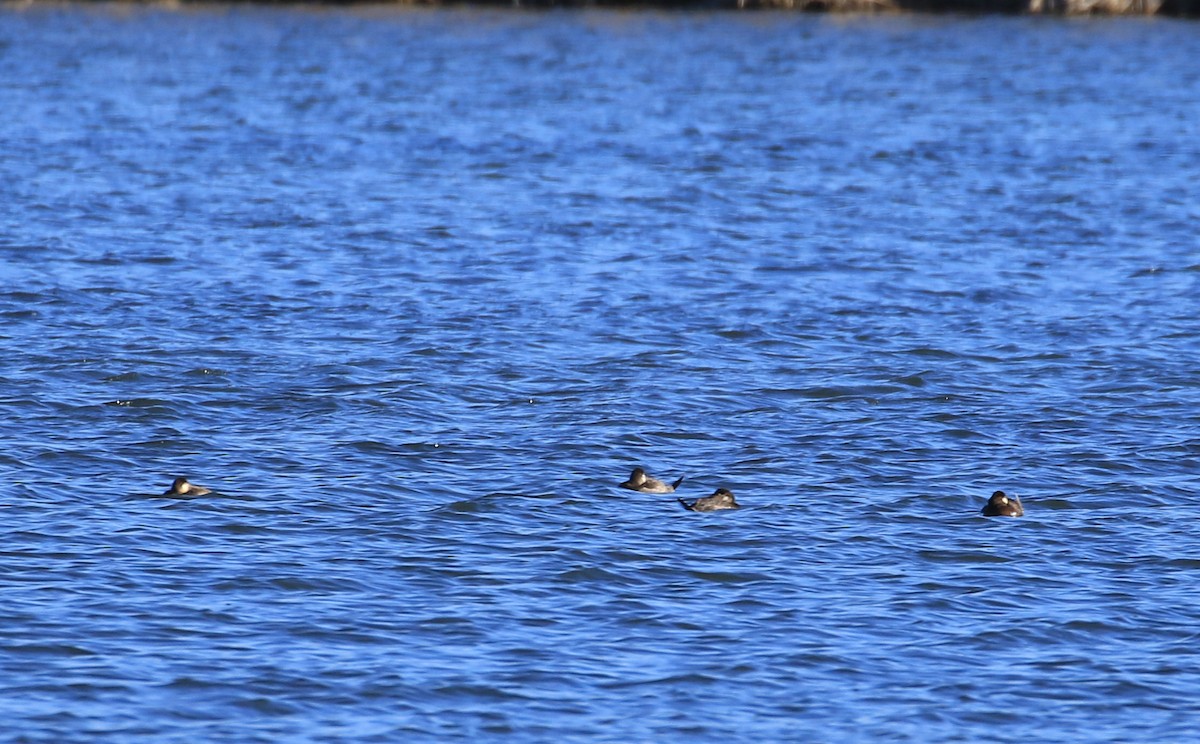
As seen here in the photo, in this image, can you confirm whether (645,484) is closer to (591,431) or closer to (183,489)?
(591,431)

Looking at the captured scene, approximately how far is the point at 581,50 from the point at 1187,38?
19671 mm

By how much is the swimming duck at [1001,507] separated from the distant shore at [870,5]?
4978 centimetres

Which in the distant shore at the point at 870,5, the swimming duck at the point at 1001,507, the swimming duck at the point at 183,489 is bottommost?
the swimming duck at the point at 1001,507

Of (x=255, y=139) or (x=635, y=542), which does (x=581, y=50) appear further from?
(x=635, y=542)

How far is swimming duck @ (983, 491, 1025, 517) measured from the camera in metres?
14.4

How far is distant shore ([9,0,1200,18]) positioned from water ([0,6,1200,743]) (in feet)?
84.9

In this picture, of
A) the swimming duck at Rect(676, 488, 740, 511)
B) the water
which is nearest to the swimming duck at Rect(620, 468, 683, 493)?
the water

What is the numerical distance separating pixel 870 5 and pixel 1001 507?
50.9m

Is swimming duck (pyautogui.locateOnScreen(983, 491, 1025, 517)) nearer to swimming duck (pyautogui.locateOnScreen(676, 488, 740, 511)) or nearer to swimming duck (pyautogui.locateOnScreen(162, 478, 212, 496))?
swimming duck (pyautogui.locateOnScreen(676, 488, 740, 511))

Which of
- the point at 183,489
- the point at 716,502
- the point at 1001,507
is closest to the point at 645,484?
the point at 716,502

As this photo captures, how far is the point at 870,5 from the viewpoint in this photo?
62844 millimetres

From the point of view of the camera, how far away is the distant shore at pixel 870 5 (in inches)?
2453

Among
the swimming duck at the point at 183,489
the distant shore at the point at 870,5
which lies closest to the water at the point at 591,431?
the swimming duck at the point at 183,489

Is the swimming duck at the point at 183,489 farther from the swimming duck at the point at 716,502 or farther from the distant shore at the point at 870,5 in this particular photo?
the distant shore at the point at 870,5
